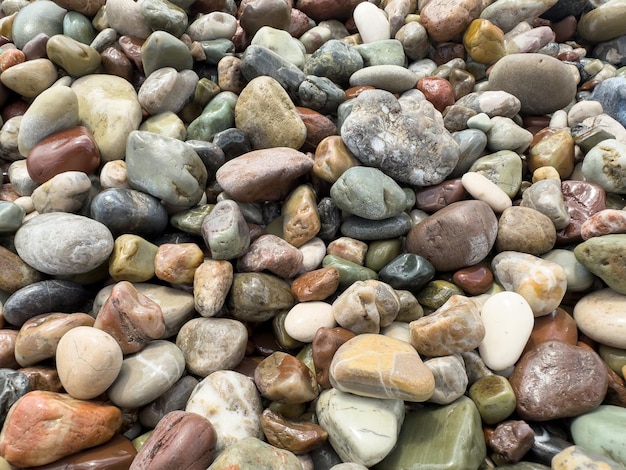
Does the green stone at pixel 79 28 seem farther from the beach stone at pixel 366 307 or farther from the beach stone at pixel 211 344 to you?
the beach stone at pixel 366 307

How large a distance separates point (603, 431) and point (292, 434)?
3.46 ft

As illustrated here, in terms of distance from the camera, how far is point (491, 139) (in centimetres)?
248

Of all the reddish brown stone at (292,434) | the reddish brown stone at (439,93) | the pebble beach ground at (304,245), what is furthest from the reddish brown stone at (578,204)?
the reddish brown stone at (292,434)

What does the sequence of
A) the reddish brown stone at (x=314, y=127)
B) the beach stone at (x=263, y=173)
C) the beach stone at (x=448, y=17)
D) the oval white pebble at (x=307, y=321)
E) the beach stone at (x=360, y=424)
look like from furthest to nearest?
the beach stone at (x=448, y=17)
the reddish brown stone at (x=314, y=127)
the beach stone at (x=263, y=173)
the oval white pebble at (x=307, y=321)
the beach stone at (x=360, y=424)

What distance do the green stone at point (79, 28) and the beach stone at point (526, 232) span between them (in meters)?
2.52

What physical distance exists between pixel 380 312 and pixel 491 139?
1.20m

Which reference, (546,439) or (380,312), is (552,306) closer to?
(546,439)

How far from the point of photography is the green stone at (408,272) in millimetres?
2017

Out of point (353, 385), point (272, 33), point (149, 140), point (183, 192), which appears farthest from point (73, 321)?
point (272, 33)

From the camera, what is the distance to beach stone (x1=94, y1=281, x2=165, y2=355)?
1.75 meters

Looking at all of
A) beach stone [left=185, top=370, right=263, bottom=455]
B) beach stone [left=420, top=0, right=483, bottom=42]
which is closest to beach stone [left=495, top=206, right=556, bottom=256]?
beach stone [left=185, top=370, right=263, bottom=455]

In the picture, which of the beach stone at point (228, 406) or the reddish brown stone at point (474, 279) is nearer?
the beach stone at point (228, 406)

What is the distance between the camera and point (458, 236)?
2.04 meters

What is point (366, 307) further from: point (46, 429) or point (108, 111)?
point (108, 111)
